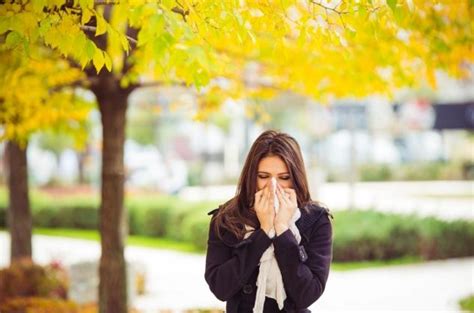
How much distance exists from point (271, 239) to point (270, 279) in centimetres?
18

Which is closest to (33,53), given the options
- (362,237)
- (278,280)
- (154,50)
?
(154,50)

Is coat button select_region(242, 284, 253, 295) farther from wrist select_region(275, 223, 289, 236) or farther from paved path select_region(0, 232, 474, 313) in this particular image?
paved path select_region(0, 232, 474, 313)

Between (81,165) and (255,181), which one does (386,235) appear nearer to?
(255,181)

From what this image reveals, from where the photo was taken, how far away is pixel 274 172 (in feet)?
11.6

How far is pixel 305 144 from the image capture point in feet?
178

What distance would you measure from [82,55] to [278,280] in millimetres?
1495

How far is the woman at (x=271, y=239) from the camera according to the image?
3418 mm

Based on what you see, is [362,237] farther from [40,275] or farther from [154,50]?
[154,50]

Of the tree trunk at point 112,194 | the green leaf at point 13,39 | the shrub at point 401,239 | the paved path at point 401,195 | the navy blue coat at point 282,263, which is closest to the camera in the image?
the navy blue coat at point 282,263

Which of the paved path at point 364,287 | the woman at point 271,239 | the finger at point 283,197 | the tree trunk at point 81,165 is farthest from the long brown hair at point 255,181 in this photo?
the tree trunk at point 81,165

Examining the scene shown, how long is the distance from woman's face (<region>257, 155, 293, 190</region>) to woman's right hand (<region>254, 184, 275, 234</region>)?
99 millimetres

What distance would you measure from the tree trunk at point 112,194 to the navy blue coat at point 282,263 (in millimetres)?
3703

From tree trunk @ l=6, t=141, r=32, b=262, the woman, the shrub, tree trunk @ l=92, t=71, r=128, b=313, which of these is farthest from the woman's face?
the shrub

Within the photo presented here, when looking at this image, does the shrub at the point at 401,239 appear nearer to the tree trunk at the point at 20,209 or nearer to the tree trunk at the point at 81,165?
the tree trunk at the point at 20,209
